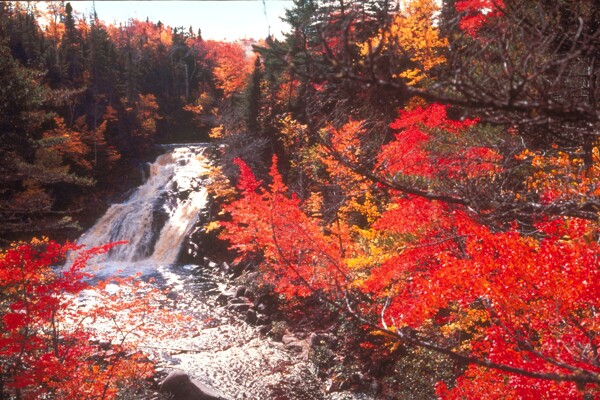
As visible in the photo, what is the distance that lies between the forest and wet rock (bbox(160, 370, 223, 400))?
957 mm

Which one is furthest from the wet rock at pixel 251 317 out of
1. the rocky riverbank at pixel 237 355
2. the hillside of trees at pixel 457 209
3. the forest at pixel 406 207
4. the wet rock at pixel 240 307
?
the hillside of trees at pixel 457 209

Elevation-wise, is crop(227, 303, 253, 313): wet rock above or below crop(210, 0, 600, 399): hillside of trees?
below

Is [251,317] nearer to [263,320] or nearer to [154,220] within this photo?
[263,320]

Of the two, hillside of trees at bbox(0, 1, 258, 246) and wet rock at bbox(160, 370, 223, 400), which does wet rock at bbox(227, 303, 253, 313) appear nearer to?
wet rock at bbox(160, 370, 223, 400)

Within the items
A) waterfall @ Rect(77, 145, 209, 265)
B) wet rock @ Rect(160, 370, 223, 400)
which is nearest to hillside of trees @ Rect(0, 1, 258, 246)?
waterfall @ Rect(77, 145, 209, 265)

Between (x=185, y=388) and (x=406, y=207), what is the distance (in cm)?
927

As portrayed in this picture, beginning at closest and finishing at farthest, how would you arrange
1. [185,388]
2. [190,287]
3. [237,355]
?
1. [185,388]
2. [237,355]
3. [190,287]

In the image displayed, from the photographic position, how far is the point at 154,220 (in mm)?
29062

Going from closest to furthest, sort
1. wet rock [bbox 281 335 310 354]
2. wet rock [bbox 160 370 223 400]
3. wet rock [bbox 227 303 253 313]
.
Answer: wet rock [bbox 160 370 223 400], wet rock [bbox 281 335 310 354], wet rock [bbox 227 303 253 313]

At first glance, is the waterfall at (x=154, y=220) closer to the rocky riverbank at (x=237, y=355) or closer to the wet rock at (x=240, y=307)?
the rocky riverbank at (x=237, y=355)

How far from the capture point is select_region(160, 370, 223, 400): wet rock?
38.7 ft

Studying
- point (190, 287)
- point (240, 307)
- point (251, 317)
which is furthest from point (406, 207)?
point (190, 287)

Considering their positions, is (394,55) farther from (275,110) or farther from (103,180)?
(103,180)

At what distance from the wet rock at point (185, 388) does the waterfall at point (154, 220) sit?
1535 centimetres
